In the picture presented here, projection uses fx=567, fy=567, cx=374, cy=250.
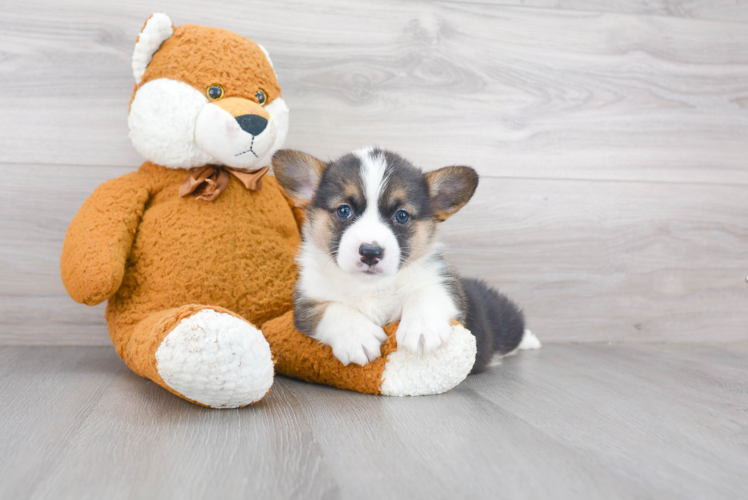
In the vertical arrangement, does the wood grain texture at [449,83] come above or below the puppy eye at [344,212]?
above

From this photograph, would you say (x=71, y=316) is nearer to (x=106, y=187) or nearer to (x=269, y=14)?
(x=106, y=187)

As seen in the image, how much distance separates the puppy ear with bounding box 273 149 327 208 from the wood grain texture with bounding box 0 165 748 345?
73cm

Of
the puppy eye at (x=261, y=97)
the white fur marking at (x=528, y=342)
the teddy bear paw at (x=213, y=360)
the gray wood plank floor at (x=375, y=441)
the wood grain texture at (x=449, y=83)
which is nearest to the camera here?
the gray wood plank floor at (x=375, y=441)

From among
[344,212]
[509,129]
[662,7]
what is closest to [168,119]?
[344,212]

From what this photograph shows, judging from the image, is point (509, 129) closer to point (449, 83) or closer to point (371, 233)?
point (449, 83)

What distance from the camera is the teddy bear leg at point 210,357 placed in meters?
1.14

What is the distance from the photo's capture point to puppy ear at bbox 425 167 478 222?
1.48 meters

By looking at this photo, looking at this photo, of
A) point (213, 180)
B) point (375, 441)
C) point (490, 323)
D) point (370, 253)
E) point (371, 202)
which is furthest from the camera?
point (490, 323)

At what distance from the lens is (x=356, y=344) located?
134 centimetres

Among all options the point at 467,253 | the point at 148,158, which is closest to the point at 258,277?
the point at 148,158

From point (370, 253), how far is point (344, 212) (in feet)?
0.62

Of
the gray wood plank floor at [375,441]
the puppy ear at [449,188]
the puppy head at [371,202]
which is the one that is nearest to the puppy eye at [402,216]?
the puppy head at [371,202]

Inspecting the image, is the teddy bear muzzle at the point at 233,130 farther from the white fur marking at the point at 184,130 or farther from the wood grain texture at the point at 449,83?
the wood grain texture at the point at 449,83

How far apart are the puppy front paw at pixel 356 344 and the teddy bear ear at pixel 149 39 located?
3.03ft
